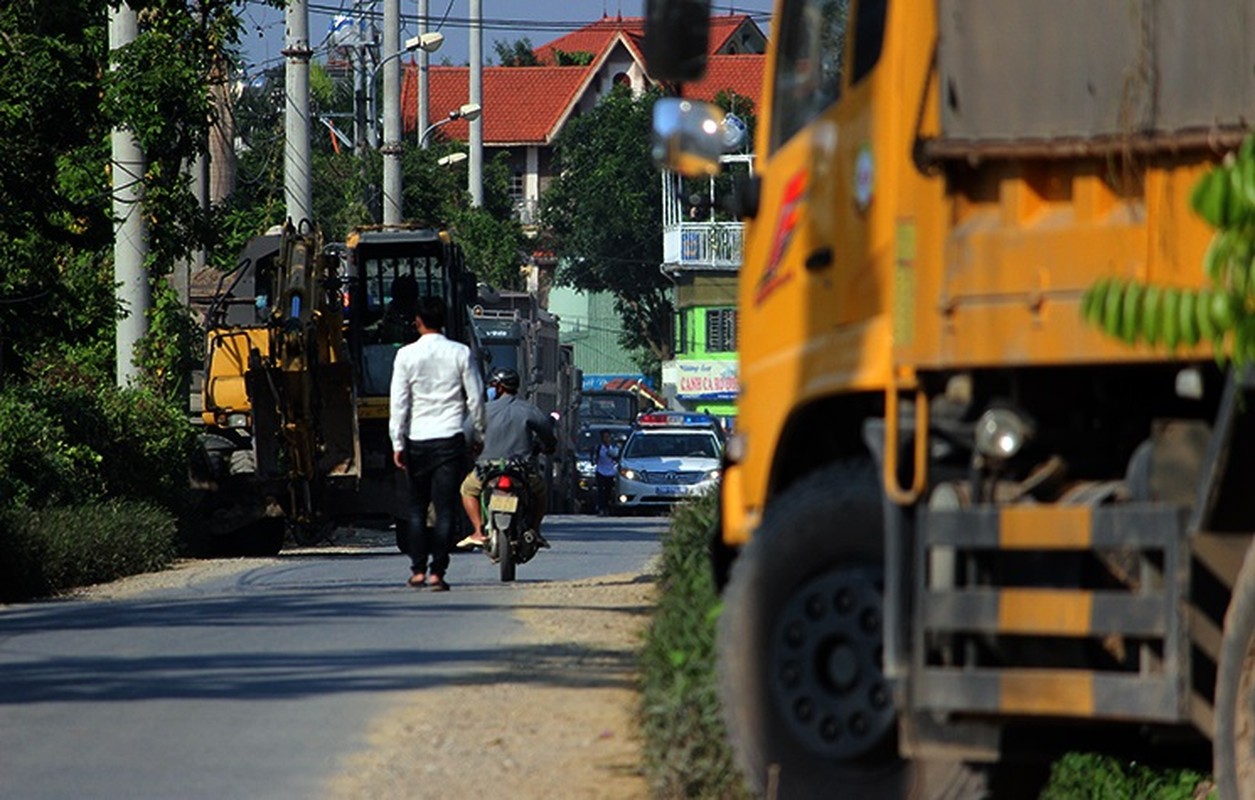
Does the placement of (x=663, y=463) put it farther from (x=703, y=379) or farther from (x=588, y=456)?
(x=703, y=379)

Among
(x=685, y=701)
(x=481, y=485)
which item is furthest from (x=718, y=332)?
(x=685, y=701)

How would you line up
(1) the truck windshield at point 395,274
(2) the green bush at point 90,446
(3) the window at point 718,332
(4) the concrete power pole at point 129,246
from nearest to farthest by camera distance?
(2) the green bush at point 90,446 < (4) the concrete power pole at point 129,246 < (1) the truck windshield at point 395,274 < (3) the window at point 718,332

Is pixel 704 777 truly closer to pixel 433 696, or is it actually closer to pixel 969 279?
pixel 969 279

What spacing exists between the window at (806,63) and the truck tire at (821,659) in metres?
1.33

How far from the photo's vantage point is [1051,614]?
690 centimetres

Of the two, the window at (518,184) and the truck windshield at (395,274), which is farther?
the window at (518,184)

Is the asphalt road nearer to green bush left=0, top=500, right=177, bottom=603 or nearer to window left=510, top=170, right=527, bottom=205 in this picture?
green bush left=0, top=500, right=177, bottom=603

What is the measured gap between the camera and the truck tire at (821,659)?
741 cm

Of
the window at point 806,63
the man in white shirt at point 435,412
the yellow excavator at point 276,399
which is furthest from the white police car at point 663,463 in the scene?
the window at point 806,63

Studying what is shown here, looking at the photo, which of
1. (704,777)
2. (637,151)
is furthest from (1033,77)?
(637,151)

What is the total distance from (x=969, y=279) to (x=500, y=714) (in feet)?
13.2

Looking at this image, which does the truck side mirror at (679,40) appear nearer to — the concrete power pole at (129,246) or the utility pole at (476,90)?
the concrete power pole at (129,246)

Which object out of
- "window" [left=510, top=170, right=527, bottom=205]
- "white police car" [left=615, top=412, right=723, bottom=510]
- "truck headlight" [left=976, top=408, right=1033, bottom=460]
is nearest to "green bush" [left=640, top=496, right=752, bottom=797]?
"truck headlight" [left=976, top=408, right=1033, bottom=460]

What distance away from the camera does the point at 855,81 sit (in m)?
7.93
